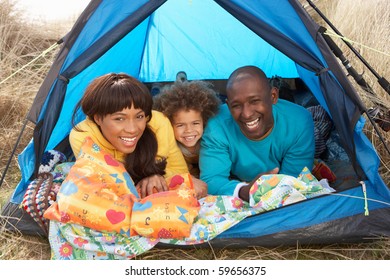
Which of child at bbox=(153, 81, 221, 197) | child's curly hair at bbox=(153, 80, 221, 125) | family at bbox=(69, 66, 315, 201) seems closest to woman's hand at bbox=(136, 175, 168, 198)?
family at bbox=(69, 66, 315, 201)

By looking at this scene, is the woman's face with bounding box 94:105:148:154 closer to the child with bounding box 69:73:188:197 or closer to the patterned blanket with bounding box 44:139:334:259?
the child with bounding box 69:73:188:197

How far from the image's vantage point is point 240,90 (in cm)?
272

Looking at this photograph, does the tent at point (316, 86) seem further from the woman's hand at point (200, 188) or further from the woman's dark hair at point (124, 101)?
the woman's hand at point (200, 188)

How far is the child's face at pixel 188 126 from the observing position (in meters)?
2.91

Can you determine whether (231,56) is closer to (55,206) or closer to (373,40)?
(373,40)

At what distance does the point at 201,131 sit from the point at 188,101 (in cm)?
19

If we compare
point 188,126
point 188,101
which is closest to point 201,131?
point 188,126

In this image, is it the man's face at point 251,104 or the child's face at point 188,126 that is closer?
the man's face at point 251,104

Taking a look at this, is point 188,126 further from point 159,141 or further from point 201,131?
point 159,141

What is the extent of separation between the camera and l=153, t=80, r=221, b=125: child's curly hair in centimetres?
291

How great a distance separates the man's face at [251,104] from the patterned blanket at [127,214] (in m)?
0.34

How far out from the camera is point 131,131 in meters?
2.63

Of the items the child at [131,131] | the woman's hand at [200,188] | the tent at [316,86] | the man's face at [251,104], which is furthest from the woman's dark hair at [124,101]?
the man's face at [251,104]

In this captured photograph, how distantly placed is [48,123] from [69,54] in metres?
0.37
